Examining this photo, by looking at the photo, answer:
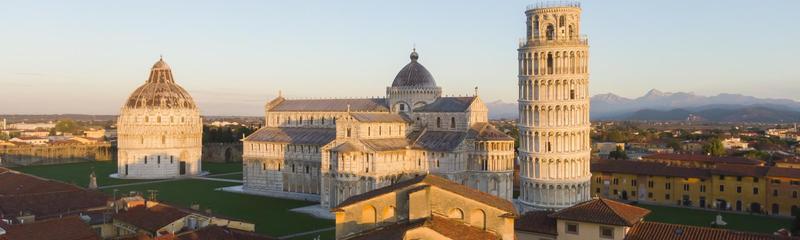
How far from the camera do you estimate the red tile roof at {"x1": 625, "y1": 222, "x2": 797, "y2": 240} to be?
27.0 meters

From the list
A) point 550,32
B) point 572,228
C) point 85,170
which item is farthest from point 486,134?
point 85,170

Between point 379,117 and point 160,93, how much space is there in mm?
46081

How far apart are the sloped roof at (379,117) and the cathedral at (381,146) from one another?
12cm

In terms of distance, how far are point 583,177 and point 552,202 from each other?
127 inches

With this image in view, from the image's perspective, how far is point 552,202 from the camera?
50.2m

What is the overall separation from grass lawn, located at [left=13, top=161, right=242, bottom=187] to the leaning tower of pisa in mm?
49038

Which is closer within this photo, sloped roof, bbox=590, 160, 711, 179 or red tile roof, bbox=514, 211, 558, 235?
red tile roof, bbox=514, 211, 558, 235

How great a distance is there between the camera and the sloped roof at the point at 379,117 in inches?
2089

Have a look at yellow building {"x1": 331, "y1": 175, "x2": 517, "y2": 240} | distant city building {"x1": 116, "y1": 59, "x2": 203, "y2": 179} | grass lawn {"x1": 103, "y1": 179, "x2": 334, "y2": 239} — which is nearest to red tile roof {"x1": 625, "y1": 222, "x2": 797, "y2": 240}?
yellow building {"x1": 331, "y1": 175, "x2": 517, "y2": 240}

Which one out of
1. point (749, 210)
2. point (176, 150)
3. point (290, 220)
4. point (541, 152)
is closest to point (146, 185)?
point (176, 150)

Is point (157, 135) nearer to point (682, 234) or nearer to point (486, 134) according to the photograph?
point (486, 134)

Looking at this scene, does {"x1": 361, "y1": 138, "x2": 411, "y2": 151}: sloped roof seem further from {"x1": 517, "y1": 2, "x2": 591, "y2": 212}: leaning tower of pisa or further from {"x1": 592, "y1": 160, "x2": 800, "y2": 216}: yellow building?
{"x1": 592, "y1": 160, "x2": 800, "y2": 216}: yellow building

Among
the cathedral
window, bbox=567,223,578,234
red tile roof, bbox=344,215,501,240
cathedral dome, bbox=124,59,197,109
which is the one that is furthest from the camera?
cathedral dome, bbox=124,59,197,109

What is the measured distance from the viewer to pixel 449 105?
5809 cm
